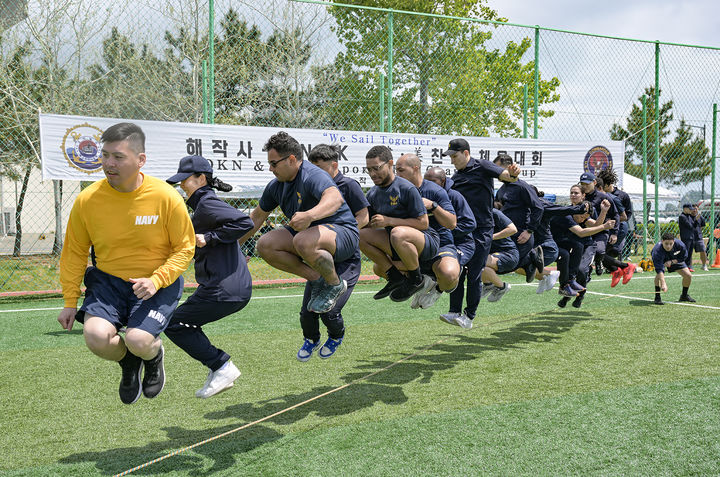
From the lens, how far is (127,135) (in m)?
3.53

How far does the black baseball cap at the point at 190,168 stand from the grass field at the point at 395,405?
1.99 m

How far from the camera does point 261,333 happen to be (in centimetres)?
862

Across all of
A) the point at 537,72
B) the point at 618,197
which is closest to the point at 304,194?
the point at 618,197

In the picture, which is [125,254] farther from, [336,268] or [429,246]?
[429,246]

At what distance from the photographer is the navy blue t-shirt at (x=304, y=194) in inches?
183

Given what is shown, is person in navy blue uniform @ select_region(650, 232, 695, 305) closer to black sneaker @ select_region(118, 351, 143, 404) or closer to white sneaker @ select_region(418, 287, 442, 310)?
white sneaker @ select_region(418, 287, 442, 310)

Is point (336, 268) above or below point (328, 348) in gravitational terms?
above

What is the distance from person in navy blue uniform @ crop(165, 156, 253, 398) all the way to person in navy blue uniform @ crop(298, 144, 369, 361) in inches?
41.1

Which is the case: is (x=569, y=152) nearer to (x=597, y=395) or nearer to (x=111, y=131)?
(x=597, y=395)

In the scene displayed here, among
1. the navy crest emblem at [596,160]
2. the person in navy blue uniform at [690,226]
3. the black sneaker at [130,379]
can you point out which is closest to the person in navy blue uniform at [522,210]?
the black sneaker at [130,379]

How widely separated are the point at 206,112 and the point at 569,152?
8.43 meters

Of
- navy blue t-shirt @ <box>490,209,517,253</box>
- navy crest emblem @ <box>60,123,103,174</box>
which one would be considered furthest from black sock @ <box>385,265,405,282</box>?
navy crest emblem @ <box>60,123,103,174</box>

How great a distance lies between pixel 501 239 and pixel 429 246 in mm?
2250

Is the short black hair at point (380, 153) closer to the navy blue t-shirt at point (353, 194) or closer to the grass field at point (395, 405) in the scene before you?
the navy blue t-shirt at point (353, 194)
